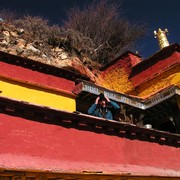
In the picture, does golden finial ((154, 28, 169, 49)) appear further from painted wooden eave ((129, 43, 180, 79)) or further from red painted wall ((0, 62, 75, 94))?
red painted wall ((0, 62, 75, 94))

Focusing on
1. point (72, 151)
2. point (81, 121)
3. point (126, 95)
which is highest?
point (126, 95)

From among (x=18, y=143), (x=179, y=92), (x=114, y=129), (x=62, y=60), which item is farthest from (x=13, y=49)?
(x=18, y=143)

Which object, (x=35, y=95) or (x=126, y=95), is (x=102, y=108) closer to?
(x=35, y=95)

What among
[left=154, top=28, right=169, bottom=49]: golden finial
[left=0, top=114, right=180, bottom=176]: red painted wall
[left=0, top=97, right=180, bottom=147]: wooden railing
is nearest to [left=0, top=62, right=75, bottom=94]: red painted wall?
→ [left=0, top=97, right=180, bottom=147]: wooden railing

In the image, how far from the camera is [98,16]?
96.0ft

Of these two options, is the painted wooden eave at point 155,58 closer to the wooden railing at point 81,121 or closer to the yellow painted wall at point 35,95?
the yellow painted wall at point 35,95

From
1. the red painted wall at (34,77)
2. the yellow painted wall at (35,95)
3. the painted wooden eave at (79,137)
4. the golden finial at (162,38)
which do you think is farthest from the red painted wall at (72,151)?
the golden finial at (162,38)

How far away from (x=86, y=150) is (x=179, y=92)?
24.6 feet

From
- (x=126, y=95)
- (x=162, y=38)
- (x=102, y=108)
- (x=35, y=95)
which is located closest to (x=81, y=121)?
(x=102, y=108)

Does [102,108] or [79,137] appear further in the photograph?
[102,108]

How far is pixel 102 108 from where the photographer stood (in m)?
9.17

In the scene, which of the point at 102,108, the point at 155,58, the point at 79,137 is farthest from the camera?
the point at 155,58

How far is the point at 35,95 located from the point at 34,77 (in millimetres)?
826

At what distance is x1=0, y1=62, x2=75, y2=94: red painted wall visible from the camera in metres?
11.4
